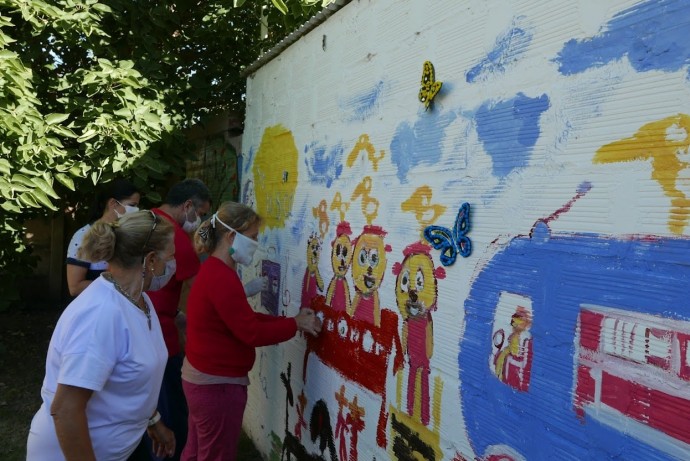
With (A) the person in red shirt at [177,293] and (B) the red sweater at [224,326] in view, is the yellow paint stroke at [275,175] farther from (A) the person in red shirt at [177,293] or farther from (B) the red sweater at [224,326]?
(B) the red sweater at [224,326]

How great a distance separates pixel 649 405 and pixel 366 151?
1.69 m

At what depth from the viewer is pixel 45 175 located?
14.0 ft

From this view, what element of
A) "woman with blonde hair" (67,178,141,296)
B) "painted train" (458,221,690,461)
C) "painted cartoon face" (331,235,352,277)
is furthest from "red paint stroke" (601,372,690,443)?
"woman with blonde hair" (67,178,141,296)

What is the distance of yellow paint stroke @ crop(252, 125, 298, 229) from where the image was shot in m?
3.61

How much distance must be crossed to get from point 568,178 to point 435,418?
102 centimetres

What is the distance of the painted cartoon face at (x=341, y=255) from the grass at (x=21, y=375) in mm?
1952

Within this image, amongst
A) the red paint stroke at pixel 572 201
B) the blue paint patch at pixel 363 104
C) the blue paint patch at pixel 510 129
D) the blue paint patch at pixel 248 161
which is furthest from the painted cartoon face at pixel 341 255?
the blue paint patch at pixel 248 161

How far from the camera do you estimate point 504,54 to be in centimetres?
181

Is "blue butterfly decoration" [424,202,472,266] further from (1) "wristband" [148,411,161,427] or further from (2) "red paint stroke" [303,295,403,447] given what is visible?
(1) "wristband" [148,411,161,427]

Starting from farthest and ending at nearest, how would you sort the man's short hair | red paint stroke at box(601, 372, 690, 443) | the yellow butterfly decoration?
the man's short hair → the yellow butterfly decoration → red paint stroke at box(601, 372, 690, 443)

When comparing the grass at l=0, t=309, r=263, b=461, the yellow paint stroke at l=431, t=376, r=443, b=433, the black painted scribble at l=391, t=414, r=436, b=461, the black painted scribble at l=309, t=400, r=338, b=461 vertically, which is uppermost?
the yellow paint stroke at l=431, t=376, r=443, b=433

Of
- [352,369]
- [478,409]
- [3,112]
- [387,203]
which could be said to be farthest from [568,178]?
[3,112]

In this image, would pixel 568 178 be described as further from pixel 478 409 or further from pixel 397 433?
pixel 397 433

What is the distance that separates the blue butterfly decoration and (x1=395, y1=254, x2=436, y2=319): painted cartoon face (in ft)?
0.28
